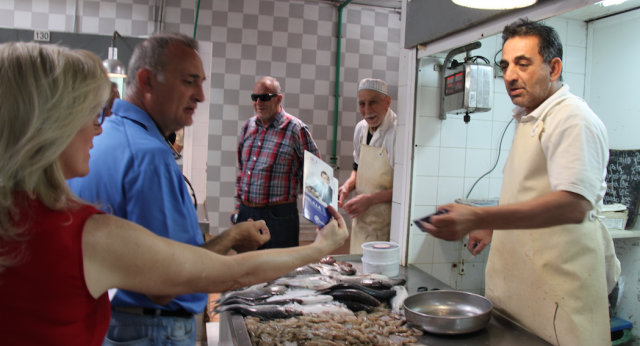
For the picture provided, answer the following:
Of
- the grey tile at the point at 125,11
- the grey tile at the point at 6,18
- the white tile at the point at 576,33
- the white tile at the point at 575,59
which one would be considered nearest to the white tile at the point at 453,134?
the white tile at the point at 575,59

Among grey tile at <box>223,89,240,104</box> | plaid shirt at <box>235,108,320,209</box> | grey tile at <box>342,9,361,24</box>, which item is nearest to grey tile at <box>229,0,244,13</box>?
grey tile at <box>223,89,240,104</box>

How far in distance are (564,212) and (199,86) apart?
1.41 m

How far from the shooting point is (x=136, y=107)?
1.51m

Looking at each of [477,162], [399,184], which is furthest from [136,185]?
[477,162]

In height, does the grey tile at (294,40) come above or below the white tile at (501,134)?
above

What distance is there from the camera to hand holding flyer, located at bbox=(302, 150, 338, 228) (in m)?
1.53

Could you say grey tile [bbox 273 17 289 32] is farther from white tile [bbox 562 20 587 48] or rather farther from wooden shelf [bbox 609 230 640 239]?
wooden shelf [bbox 609 230 640 239]

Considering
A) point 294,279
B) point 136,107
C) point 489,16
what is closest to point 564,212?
point 489,16

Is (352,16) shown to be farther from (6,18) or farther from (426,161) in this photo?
(6,18)

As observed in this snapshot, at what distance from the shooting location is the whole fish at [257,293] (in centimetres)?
197

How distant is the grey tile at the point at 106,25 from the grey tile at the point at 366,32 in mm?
3371

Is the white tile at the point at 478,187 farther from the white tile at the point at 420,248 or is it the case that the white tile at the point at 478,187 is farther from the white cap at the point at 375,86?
the white cap at the point at 375,86

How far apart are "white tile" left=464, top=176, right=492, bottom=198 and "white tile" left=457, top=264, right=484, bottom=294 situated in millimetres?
517

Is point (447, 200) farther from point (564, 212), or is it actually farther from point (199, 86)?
point (199, 86)
